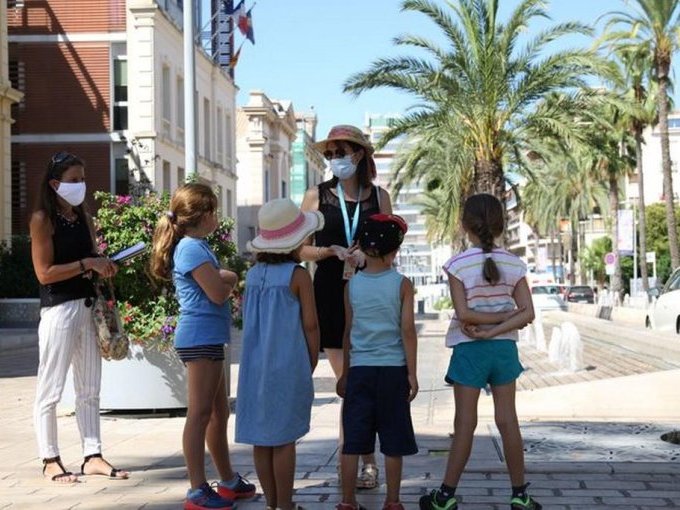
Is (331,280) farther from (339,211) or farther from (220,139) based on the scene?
(220,139)

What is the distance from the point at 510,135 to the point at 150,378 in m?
14.2

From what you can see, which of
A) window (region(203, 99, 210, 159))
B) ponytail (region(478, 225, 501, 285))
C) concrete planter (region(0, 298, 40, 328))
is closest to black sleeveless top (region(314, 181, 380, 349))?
ponytail (region(478, 225, 501, 285))

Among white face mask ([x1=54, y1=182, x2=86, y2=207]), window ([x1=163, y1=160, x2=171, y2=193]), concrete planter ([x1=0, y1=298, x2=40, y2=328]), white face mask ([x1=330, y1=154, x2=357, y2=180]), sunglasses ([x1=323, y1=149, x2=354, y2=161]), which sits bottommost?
concrete planter ([x1=0, y1=298, x2=40, y2=328])

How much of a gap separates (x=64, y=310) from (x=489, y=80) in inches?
646

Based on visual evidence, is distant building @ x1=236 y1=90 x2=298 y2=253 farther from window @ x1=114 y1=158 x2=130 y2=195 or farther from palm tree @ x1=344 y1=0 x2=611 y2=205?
palm tree @ x1=344 y1=0 x2=611 y2=205

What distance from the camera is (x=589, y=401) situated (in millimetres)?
10469

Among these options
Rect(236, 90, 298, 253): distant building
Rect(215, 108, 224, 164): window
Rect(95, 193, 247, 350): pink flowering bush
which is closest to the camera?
Rect(95, 193, 247, 350): pink flowering bush

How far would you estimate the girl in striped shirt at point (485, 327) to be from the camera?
5.74 metres

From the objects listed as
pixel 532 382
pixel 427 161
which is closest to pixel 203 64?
pixel 427 161

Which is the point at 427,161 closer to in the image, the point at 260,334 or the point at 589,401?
the point at 589,401

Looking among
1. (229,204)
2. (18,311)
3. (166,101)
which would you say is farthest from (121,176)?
(229,204)

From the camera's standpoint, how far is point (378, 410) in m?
5.67

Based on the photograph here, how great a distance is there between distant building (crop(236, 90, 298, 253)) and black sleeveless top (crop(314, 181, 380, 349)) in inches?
2264

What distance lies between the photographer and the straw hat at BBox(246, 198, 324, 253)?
5.71 meters
